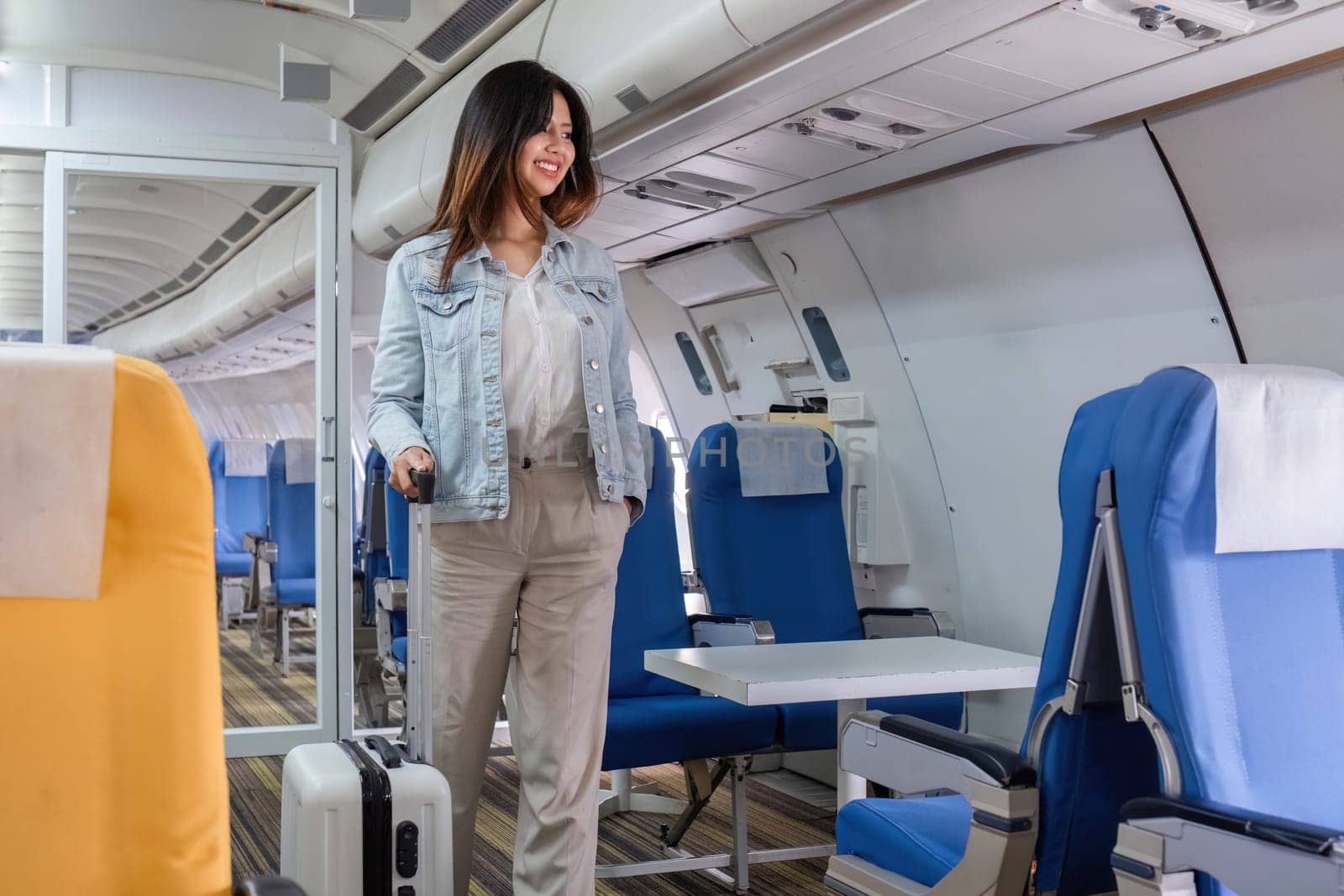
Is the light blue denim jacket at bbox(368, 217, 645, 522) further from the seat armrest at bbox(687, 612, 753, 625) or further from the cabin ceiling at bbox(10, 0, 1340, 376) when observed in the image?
the seat armrest at bbox(687, 612, 753, 625)

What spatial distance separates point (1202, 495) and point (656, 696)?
2394 mm

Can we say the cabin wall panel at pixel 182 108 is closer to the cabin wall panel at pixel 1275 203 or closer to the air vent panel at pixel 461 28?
the air vent panel at pixel 461 28

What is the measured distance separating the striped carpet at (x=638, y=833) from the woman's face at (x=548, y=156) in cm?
210

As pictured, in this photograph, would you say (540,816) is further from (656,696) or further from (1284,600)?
(656,696)

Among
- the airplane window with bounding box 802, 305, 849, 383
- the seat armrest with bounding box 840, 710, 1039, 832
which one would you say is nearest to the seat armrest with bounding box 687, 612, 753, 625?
the airplane window with bounding box 802, 305, 849, 383

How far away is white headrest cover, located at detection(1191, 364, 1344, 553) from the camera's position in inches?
66.4

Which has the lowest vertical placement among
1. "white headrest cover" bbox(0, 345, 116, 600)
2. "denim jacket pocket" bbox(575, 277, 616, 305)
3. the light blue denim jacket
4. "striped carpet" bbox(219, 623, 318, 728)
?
"striped carpet" bbox(219, 623, 318, 728)

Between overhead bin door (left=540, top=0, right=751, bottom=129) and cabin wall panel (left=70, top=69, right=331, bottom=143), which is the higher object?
cabin wall panel (left=70, top=69, right=331, bottom=143)

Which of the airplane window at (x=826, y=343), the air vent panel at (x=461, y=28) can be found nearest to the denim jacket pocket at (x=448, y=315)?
the air vent panel at (x=461, y=28)

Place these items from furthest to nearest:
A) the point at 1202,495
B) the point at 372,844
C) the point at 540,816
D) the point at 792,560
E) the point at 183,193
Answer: the point at 183,193
the point at 792,560
the point at 540,816
the point at 372,844
the point at 1202,495

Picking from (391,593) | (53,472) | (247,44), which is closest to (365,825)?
(53,472)

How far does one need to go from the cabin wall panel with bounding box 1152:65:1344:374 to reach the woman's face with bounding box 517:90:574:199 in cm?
162

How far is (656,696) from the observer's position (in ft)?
12.6

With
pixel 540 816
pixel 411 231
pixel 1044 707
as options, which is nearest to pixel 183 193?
pixel 411 231
